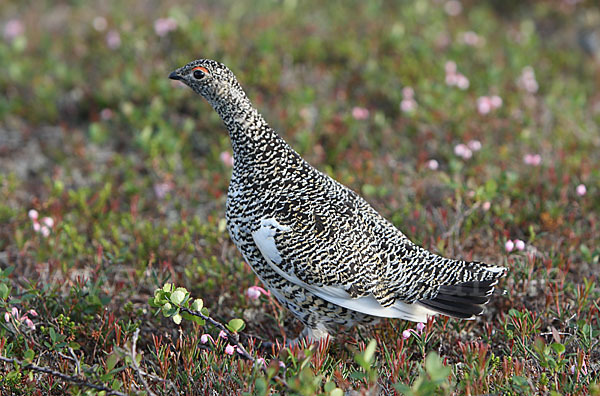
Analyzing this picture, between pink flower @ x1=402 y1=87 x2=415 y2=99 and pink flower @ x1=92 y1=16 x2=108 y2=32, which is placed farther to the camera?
pink flower @ x1=92 y1=16 x2=108 y2=32

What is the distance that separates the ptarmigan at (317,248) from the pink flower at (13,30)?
5.46m

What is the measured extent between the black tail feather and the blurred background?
16.2 inches

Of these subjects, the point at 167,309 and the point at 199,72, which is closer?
the point at 167,309

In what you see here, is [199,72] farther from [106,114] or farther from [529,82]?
[529,82]

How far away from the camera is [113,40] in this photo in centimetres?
759

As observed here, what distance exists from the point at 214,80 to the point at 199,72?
0.12 meters

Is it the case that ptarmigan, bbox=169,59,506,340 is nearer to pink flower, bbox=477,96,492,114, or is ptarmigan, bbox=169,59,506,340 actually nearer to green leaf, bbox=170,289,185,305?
green leaf, bbox=170,289,185,305

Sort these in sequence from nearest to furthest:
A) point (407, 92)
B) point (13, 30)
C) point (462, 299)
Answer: point (462, 299)
point (407, 92)
point (13, 30)

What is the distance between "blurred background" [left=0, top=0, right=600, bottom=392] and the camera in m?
4.71

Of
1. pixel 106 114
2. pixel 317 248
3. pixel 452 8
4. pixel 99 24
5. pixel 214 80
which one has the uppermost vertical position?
pixel 214 80

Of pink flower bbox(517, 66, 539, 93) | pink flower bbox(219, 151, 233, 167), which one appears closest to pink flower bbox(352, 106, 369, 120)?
pink flower bbox(219, 151, 233, 167)

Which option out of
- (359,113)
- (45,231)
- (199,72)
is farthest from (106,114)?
(199,72)

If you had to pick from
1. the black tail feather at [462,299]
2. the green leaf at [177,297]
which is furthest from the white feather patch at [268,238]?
the black tail feather at [462,299]

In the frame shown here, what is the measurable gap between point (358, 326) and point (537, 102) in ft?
15.2
